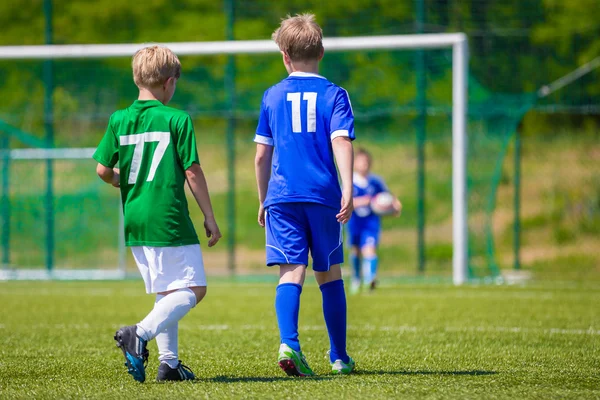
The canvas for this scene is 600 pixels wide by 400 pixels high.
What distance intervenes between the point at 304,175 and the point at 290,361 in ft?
2.81

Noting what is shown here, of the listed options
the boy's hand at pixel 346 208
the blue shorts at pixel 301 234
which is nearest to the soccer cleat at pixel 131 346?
the blue shorts at pixel 301 234

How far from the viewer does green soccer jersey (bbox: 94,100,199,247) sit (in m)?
3.97

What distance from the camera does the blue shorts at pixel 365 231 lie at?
33.8 feet

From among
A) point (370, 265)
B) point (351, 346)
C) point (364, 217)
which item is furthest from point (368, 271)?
point (351, 346)

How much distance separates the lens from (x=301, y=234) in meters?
4.21

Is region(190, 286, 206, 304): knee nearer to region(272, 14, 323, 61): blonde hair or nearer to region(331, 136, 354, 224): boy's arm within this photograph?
region(331, 136, 354, 224): boy's arm

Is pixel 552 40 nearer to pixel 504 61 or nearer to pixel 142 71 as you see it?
pixel 504 61

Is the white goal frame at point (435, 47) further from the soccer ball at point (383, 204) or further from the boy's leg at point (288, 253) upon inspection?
the boy's leg at point (288, 253)

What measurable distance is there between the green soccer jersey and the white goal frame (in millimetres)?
6983

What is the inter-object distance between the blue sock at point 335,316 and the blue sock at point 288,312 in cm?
20

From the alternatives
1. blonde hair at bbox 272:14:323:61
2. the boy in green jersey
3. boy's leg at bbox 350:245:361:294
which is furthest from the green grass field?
blonde hair at bbox 272:14:323:61

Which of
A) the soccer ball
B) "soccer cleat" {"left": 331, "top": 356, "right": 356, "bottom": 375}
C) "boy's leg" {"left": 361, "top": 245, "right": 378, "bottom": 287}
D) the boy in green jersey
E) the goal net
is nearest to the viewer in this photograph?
the boy in green jersey

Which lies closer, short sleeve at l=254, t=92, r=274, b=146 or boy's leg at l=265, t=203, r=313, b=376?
boy's leg at l=265, t=203, r=313, b=376

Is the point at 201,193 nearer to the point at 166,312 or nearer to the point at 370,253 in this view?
the point at 166,312
